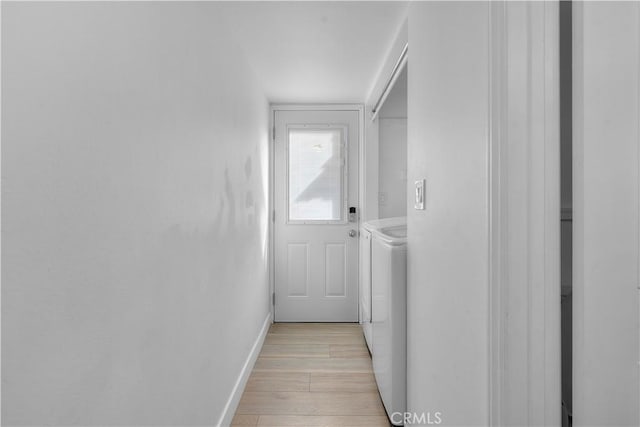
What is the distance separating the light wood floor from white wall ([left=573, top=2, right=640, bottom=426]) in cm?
144

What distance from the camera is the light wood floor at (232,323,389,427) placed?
209 cm

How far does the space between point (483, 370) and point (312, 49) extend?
2.17 m

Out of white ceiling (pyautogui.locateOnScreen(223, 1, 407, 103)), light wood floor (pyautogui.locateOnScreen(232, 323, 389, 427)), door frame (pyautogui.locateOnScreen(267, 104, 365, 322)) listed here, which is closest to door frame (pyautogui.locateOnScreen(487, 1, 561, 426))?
white ceiling (pyautogui.locateOnScreen(223, 1, 407, 103))

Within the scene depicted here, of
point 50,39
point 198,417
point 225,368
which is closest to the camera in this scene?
point 50,39

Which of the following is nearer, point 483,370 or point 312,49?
point 483,370

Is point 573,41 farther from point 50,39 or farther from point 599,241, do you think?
point 50,39

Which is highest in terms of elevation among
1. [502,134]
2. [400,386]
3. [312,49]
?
[312,49]

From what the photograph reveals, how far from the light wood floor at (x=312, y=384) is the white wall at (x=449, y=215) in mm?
579

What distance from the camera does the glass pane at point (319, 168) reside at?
149 inches

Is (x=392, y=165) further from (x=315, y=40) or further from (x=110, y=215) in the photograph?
(x=110, y=215)

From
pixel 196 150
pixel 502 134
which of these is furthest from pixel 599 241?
pixel 196 150

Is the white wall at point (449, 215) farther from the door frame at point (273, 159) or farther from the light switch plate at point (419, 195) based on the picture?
the door frame at point (273, 159)

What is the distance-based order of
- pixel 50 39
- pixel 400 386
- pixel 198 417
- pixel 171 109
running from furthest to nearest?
pixel 400 386, pixel 198 417, pixel 171 109, pixel 50 39

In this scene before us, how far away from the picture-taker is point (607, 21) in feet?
2.76
